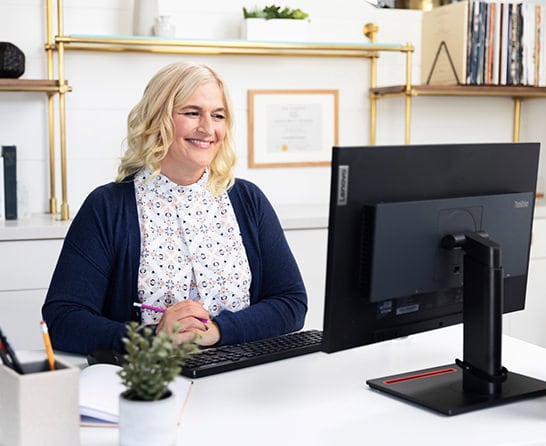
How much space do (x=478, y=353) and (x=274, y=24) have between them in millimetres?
2120

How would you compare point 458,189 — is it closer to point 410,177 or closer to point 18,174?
point 410,177

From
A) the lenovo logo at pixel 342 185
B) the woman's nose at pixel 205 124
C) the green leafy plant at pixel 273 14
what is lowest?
the lenovo logo at pixel 342 185

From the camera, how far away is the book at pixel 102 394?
1.39m

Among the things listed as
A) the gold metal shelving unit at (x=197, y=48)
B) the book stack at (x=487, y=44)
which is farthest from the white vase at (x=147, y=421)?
the book stack at (x=487, y=44)

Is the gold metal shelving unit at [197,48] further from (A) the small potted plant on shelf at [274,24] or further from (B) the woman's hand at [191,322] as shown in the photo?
(B) the woman's hand at [191,322]

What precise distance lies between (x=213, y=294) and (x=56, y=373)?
0.98 metres

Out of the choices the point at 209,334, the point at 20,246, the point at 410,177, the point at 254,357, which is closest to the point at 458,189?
the point at 410,177

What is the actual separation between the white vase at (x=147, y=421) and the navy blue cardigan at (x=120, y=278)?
67 centimetres

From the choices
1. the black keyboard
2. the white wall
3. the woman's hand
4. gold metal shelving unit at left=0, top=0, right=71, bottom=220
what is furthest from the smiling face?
the white wall

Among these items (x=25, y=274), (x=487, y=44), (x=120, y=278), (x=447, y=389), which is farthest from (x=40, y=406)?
(x=487, y=44)

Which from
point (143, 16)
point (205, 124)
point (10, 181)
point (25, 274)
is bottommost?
point (25, 274)

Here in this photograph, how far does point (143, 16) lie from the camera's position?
3246 mm

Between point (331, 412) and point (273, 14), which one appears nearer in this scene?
point (331, 412)

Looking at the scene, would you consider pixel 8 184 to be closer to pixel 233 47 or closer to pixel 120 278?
pixel 233 47
